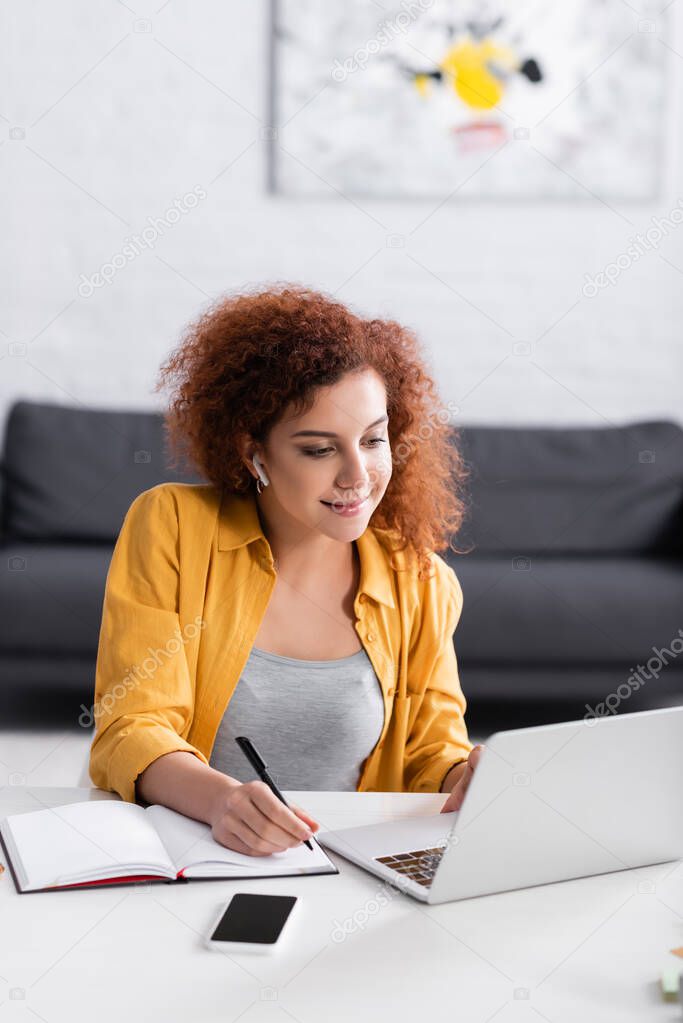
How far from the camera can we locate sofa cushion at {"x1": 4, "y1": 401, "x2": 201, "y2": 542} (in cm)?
319

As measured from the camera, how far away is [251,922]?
2.95 ft

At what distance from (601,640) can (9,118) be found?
2.47m

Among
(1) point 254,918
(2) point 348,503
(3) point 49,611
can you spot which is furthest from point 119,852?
(3) point 49,611

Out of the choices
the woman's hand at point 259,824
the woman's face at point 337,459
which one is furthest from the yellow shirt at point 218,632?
the woman's hand at point 259,824

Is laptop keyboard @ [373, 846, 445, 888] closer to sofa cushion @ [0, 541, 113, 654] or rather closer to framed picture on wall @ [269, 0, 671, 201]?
sofa cushion @ [0, 541, 113, 654]

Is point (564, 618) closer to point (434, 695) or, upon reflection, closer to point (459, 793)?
point (434, 695)

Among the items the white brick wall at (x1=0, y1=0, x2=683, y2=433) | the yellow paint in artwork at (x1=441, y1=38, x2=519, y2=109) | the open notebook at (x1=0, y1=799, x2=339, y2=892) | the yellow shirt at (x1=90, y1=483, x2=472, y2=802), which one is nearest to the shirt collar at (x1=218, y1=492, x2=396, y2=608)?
the yellow shirt at (x1=90, y1=483, x2=472, y2=802)

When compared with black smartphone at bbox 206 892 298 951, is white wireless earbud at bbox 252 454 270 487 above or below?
above

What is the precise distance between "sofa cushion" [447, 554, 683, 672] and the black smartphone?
1.87 metres

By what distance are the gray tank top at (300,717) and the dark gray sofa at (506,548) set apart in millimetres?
1359

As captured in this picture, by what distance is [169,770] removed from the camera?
47.1 inches

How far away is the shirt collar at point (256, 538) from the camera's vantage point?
1.49 m

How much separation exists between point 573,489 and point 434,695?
6.38 ft

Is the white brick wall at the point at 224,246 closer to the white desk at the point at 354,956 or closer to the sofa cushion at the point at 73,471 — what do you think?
the sofa cushion at the point at 73,471
